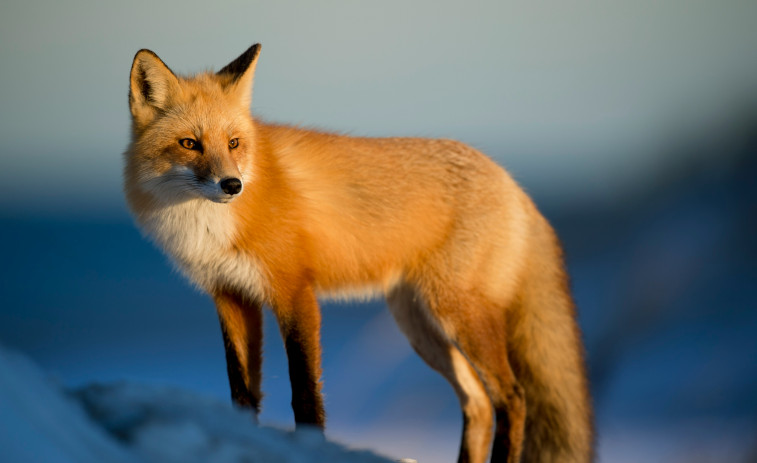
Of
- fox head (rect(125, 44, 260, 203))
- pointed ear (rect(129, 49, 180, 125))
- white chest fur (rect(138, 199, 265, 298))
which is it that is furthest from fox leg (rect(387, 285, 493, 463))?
pointed ear (rect(129, 49, 180, 125))

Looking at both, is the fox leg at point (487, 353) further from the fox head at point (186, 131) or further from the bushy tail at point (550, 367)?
the fox head at point (186, 131)

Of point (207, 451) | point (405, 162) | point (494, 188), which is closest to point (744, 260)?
point (494, 188)

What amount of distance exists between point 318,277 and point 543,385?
974mm

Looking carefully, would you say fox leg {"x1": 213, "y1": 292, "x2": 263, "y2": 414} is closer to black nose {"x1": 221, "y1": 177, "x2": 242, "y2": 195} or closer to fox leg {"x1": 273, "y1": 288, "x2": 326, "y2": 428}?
fox leg {"x1": 273, "y1": 288, "x2": 326, "y2": 428}

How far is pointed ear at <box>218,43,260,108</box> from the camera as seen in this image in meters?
2.25

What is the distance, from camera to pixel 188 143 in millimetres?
2066

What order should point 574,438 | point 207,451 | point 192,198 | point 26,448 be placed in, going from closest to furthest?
point 26,448, point 207,451, point 192,198, point 574,438

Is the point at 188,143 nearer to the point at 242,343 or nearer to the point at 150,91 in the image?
the point at 150,91

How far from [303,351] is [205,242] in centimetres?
47

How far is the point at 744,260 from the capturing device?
2.29 m

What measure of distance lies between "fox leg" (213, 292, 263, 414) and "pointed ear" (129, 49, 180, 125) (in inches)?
25.8

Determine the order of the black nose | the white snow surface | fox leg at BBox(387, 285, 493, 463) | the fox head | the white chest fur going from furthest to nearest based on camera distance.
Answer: fox leg at BBox(387, 285, 493, 463) → the white chest fur → the fox head → the black nose → the white snow surface

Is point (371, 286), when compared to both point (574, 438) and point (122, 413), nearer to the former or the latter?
point (574, 438)

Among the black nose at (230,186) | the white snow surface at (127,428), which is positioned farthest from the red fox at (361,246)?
the white snow surface at (127,428)
